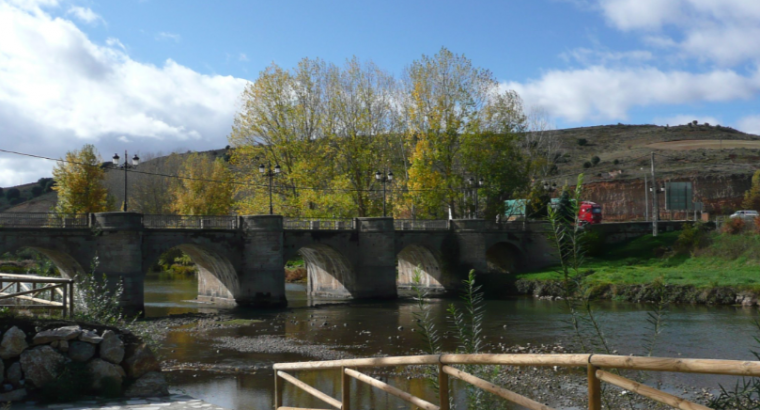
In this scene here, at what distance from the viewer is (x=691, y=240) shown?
4394 centimetres

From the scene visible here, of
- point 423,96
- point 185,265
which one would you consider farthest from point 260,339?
point 185,265

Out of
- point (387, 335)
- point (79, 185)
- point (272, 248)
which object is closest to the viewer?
point (387, 335)

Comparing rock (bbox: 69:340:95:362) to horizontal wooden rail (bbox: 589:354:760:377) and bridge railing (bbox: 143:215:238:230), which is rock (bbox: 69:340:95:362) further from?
bridge railing (bbox: 143:215:238:230)

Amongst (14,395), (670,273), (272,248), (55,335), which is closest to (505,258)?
(670,273)

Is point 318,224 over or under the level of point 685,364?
over

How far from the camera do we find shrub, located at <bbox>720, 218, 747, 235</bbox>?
43.5 meters

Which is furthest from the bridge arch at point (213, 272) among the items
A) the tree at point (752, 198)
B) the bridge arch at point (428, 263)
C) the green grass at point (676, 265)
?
the tree at point (752, 198)

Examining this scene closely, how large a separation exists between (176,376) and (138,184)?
61361mm

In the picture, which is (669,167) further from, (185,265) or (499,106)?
(185,265)

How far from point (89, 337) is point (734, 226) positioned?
138ft

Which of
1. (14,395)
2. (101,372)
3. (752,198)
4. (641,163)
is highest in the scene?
(641,163)

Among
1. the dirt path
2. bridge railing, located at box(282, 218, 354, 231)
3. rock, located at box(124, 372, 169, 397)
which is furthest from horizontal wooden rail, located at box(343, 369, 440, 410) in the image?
the dirt path

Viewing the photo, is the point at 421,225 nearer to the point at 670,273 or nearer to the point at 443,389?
the point at 670,273

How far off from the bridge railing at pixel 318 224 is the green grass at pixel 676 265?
10.9 metres
